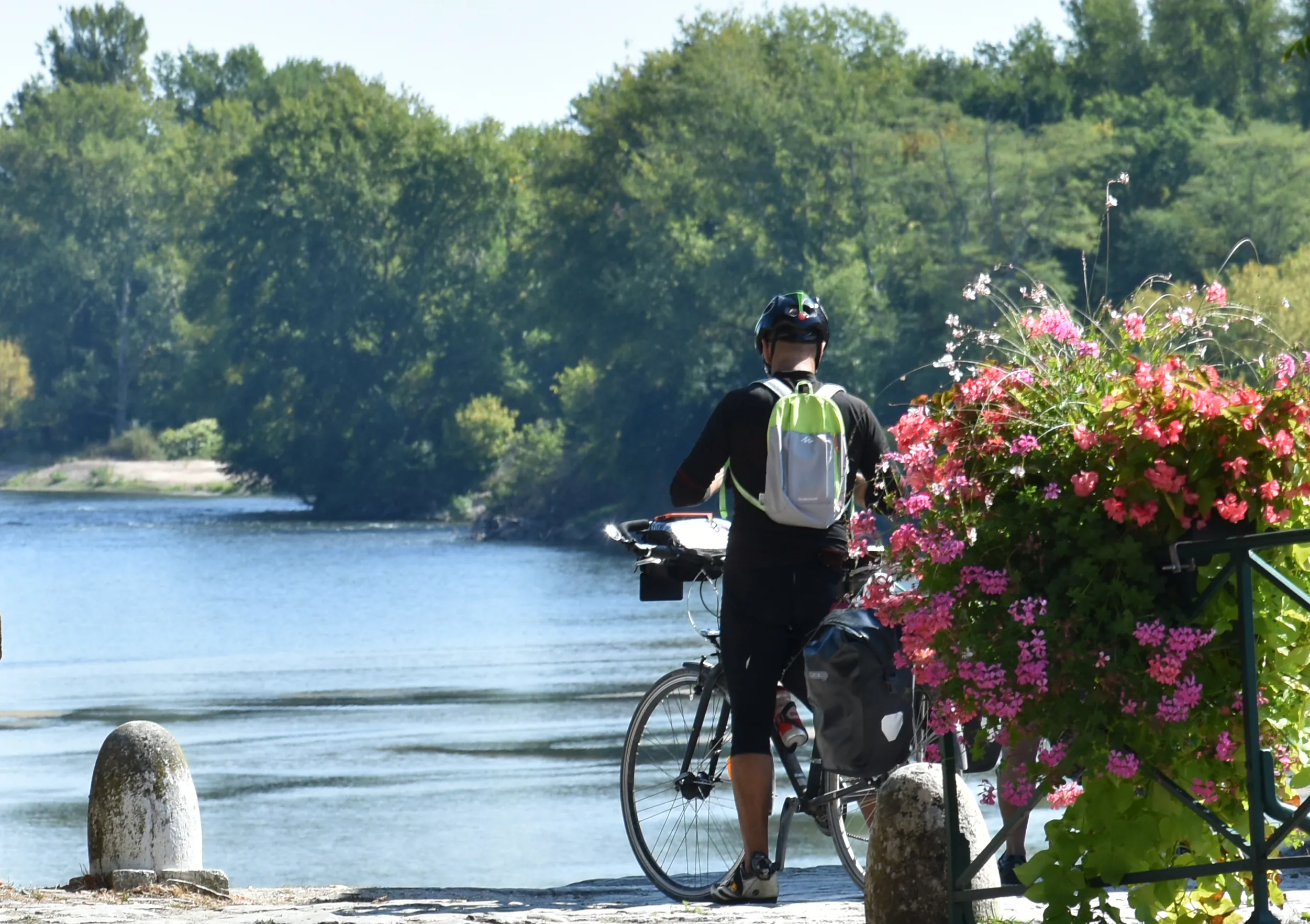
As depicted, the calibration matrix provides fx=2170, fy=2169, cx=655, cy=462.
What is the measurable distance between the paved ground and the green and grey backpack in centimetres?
113

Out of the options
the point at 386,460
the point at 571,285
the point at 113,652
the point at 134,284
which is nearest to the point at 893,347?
the point at 571,285

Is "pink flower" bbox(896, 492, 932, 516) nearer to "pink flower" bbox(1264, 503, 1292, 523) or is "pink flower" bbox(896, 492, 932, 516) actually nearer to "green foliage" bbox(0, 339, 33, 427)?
"pink flower" bbox(1264, 503, 1292, 523)

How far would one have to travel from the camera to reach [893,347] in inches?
2168

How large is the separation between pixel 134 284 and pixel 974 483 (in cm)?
10246

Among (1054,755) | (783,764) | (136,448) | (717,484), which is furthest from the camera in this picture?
(136,448)

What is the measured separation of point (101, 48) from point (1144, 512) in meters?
136

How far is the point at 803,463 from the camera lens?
593 cm

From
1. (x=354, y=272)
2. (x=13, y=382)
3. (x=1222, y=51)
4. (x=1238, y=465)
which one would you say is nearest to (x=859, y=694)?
(x=1238, y=465)

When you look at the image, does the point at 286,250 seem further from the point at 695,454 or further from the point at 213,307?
the point at 695,454

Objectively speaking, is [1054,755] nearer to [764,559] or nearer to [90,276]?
[764,559]

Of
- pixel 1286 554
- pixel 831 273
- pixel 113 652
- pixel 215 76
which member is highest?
pixel 215 76

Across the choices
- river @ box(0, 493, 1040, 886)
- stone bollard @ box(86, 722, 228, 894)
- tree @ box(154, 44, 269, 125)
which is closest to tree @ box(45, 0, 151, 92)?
tree @ box(154, 44, 269, 125)

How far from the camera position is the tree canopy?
55094 millimetres

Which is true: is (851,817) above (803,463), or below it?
below
